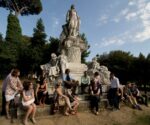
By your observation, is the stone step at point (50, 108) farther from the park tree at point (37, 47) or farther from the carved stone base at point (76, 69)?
the park tree at point (37, 47)

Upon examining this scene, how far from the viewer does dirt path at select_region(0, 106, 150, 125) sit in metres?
9.64

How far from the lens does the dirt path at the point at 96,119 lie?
31.6ft

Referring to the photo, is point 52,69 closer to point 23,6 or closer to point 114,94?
point 114,94

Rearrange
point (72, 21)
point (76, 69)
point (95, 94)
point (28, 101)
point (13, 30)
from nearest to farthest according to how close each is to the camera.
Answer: point (28, 101), point (95, 94), point (76, 69), point (72, 21), point (13, 30)

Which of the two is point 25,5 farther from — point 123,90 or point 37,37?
point 123,90

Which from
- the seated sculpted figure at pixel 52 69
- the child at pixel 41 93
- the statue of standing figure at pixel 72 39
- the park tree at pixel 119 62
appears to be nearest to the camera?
the child at pixel 41 93

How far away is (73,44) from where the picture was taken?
18719 millimetres

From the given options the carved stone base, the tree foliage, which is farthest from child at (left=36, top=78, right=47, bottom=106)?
the tree foliage

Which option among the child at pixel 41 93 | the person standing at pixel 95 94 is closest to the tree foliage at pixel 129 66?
the person standing at pixel 95 94

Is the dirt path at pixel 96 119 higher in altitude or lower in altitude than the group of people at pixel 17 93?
lower

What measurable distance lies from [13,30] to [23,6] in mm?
8091

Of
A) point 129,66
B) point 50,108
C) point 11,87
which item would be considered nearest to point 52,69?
point 50,108

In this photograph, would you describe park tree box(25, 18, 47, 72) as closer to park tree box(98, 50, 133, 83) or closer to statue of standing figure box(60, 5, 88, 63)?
park tree box(98, 50, 133, 83)

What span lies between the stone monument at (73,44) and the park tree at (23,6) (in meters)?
24.5
